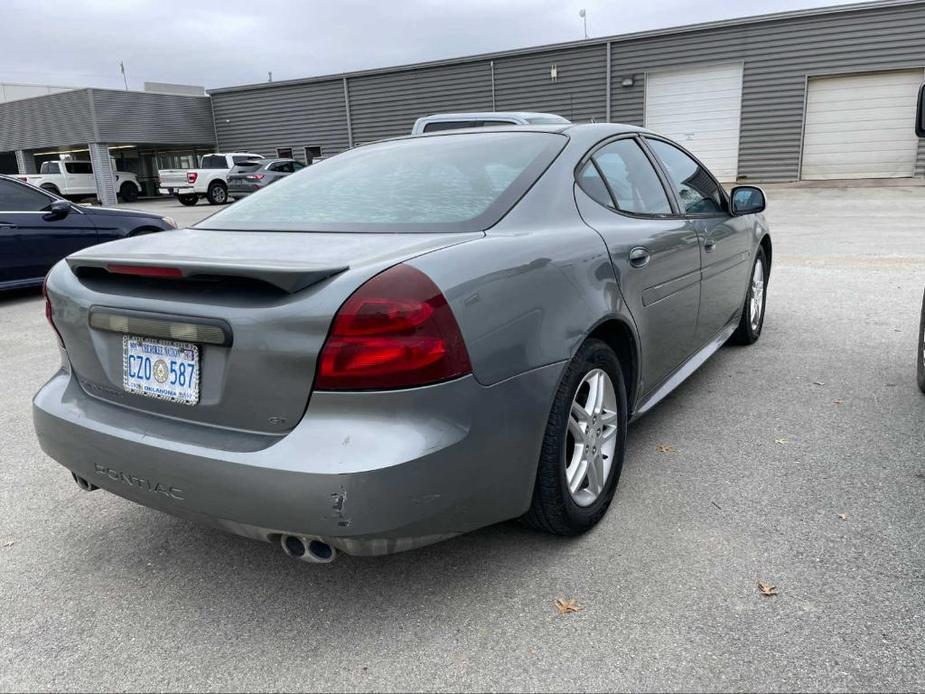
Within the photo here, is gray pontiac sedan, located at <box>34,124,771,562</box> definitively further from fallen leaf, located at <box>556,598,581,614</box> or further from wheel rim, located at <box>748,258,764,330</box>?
wheel rim, located at <box>748,258,764,330</box>

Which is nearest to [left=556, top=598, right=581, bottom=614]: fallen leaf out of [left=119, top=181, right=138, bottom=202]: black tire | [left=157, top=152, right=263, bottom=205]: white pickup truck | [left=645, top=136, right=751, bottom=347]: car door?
[left=645, top=136, right=751, bottom=347]: car door

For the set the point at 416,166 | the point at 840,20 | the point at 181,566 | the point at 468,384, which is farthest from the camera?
the point at 840,20

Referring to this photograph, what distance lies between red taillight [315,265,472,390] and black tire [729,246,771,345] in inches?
133

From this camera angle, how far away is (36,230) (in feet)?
24.8

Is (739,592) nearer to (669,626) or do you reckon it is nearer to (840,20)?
(669,626)

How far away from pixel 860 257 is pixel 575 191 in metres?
7.63

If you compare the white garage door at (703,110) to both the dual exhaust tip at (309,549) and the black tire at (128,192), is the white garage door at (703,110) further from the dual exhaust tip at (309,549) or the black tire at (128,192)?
the black tire at (128,192)

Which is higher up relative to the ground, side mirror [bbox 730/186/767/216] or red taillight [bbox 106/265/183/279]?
red taillight [bbox 106/265/183/279]

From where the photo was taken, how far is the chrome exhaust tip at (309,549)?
A: 1952 millimetres

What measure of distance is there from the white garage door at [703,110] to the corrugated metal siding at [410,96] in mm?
5921

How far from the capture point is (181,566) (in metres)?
2.48

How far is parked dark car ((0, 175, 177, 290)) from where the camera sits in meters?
7.42

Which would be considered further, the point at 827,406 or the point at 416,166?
the point at 827,406

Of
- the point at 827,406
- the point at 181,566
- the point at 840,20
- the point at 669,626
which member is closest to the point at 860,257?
the point at 827,406
